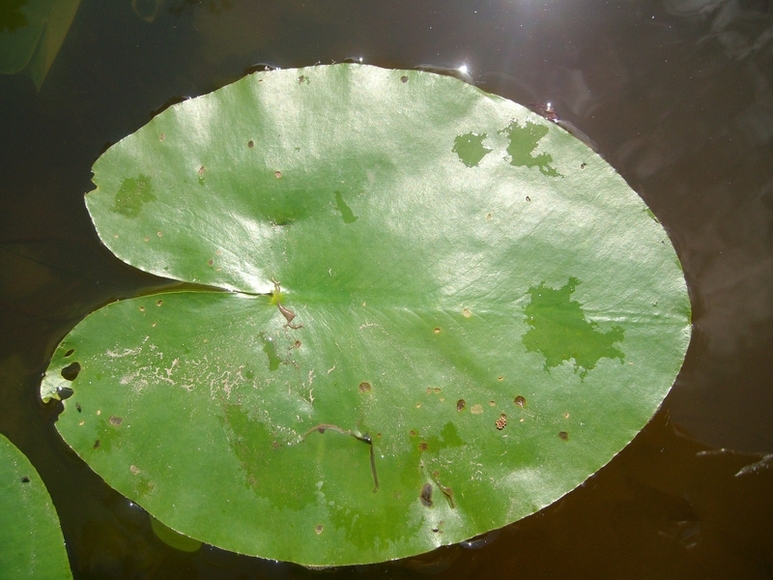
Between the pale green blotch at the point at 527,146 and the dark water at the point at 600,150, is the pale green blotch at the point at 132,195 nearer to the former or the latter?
the dark water at the point at 600,150

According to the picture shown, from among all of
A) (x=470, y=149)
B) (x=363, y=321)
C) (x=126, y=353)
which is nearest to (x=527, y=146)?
(x=470, y=149)

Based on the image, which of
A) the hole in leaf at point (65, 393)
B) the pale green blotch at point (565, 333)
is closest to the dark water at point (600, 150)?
the hole in leaf at point (65, 393)

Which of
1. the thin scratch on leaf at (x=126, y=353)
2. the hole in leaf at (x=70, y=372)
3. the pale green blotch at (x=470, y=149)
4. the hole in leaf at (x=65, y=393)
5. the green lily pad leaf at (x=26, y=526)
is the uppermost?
the pale green blotch at (x=470, y=149)

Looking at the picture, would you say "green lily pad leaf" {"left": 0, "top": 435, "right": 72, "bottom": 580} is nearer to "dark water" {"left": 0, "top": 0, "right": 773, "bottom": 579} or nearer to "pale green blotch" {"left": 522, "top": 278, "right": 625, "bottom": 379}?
"dark water" {"left": 0, "top": 0, "right": 773, "bottom": 579}

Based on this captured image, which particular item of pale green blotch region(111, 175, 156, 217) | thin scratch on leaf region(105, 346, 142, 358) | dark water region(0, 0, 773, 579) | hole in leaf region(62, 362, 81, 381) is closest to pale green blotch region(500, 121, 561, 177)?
dark water region(0, 0, 773, 579)

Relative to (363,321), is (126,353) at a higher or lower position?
lower

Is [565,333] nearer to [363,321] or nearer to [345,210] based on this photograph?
[363,321]

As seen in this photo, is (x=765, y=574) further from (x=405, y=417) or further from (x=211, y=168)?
(x=211, y=168)

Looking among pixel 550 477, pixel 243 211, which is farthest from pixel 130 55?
pixel 550 477
